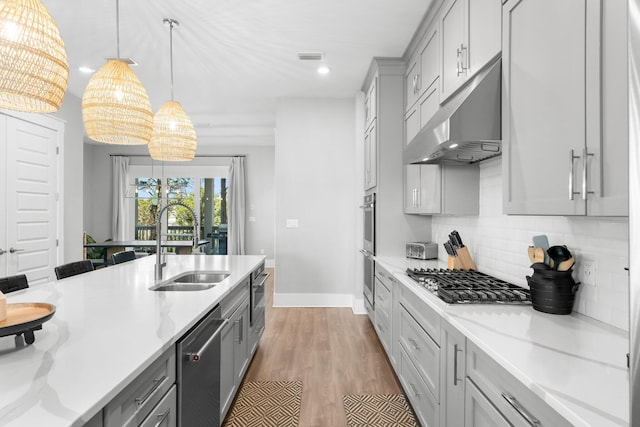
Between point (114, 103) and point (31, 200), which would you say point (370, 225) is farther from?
point (31, 200)

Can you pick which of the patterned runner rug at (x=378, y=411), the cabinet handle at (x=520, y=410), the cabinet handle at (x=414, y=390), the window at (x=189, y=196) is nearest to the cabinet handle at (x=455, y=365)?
the cabinet handle at (x=520, y=410)

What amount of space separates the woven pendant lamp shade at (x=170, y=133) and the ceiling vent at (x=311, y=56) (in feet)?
4.54

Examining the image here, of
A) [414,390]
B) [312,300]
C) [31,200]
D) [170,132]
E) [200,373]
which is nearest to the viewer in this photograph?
[200,373]

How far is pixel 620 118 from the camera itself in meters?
1.03

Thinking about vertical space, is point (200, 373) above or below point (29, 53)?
below

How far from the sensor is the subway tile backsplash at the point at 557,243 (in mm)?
1423

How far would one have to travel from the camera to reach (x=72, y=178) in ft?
16.0

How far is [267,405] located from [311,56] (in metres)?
3.18

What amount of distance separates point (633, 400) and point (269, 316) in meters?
4.30

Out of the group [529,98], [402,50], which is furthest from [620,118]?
[402,50]

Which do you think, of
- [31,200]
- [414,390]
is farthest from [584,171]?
[31,200]

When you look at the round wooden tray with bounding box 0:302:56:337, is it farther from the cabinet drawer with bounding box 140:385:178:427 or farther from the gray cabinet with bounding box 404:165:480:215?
the gray cabinet with bounding box 404:165:480:215

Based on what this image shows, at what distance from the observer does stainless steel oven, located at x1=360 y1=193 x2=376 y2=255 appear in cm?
379

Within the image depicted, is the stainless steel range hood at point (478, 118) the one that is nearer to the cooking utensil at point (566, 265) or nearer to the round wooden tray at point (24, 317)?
the cooking utensil at point (566, 265)
